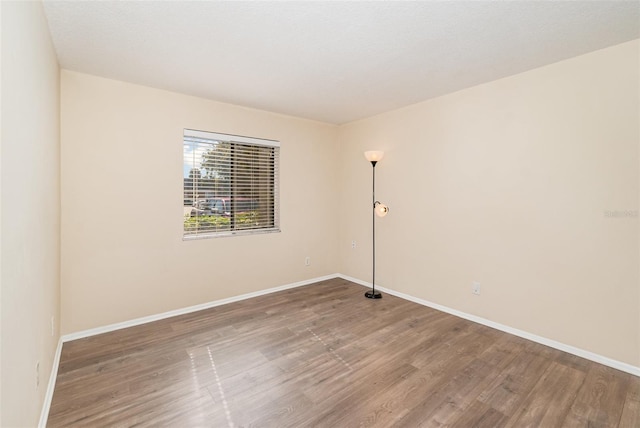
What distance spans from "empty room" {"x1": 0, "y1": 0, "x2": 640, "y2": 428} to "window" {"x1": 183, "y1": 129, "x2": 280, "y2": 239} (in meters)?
0.03

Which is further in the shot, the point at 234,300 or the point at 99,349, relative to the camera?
the point at 234,300

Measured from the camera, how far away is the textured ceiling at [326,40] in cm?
187

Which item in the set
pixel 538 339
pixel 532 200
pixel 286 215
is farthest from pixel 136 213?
pixel 538 339

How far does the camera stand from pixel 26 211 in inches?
56.9

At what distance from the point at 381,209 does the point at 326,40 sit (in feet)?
7.53

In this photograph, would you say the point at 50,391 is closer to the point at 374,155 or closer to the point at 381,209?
the point at 381,209

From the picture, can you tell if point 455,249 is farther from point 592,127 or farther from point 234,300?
point 234,300

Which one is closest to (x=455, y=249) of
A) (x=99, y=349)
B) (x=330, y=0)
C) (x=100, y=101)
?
(x=330, y=0)

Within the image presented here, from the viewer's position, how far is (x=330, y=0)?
177cm

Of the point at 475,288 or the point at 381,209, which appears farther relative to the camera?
the point at 381,209

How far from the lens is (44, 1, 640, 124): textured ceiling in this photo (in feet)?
6.13

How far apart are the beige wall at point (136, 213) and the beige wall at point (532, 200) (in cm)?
201

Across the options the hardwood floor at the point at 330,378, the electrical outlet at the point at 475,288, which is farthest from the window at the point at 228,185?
the electrical outlet at the point at 475,288

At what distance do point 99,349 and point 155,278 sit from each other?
806 mm
